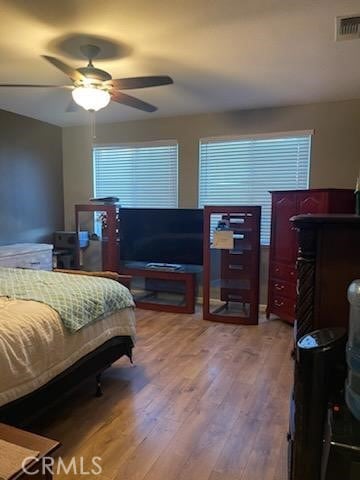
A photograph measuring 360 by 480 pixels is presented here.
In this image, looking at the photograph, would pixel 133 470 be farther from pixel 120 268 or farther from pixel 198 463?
pixel 120 268

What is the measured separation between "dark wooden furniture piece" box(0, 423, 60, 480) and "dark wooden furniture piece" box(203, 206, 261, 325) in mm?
3083

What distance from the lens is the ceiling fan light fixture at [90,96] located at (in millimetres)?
2527

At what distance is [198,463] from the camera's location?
1.88 metres

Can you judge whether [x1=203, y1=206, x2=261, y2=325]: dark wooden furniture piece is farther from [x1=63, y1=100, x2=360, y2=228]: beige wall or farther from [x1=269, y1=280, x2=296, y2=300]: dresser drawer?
[x1=63, y1=100, x2=360, y2=228]: beige wall

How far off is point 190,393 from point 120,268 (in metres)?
2.56

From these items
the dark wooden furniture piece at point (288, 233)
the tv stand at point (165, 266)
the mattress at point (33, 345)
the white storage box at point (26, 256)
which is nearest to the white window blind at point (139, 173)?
the tv stand at point (165, 266)

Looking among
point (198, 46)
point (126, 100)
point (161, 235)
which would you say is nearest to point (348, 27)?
point (198, 46)

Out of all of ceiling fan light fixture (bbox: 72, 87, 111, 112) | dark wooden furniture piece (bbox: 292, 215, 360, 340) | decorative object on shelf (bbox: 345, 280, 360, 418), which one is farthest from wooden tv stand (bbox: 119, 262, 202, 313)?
decorative object on shelf (bbox: 345, 280, 360, 418)

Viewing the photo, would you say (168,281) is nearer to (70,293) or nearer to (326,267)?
(70,293)

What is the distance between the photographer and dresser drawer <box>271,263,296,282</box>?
389cm

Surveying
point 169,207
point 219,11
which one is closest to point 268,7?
point 219,11

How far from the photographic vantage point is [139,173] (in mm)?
5164

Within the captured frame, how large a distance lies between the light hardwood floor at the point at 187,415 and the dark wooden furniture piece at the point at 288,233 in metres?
0.69

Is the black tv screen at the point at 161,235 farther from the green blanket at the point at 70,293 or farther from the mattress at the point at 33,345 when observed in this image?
the mattress at the point at 33,345
